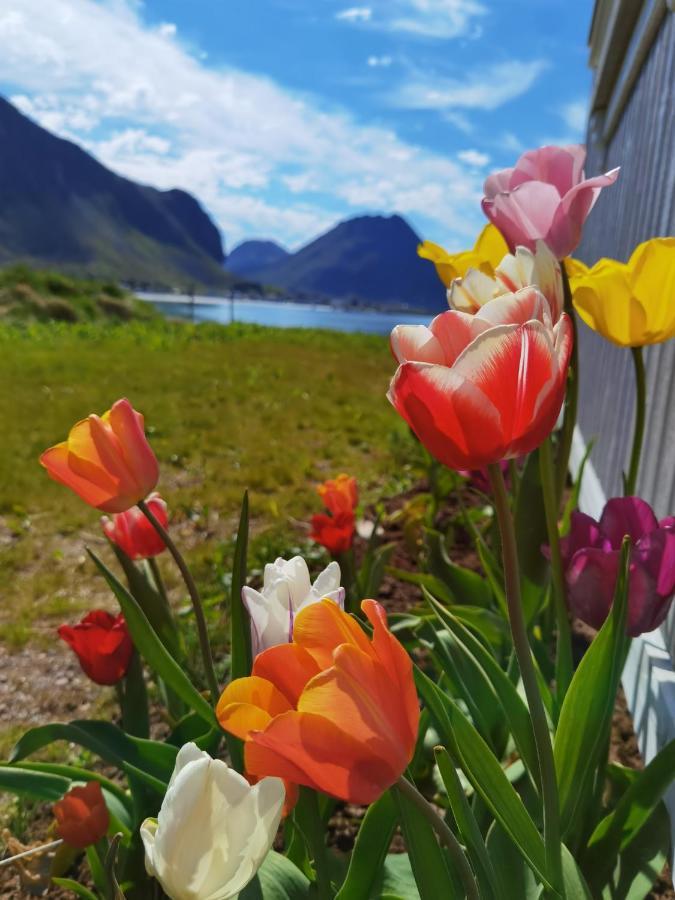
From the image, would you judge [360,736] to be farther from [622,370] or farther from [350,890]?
[622,370]

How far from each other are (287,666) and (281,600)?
14cm

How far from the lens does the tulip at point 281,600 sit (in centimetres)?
75

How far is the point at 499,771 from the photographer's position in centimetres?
81

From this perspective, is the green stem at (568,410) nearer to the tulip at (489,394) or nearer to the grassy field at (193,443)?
the tulip at (489,394)

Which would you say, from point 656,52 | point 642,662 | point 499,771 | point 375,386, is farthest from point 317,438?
point 499,771

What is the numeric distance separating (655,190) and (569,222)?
1511 mm

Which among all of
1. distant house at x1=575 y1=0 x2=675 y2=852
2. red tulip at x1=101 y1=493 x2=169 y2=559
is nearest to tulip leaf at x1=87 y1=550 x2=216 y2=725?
red tulip at x1=101 y1=493 x2=169 y2=559

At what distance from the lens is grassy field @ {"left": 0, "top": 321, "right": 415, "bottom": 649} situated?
126 inches

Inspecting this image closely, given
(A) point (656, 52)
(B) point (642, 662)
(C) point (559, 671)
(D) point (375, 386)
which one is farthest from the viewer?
(D) point (375, 386)

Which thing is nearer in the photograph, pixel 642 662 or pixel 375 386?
pixel 642 662

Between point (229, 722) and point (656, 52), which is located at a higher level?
point (656, 52)

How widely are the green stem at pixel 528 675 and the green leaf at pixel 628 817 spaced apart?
300 millimetres

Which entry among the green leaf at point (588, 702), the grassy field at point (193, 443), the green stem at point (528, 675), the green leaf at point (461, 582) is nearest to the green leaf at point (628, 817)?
the green leaf at point (588, 702)

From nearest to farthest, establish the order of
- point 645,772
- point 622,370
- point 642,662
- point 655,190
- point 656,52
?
point 645,772 → point 642,662 → point 655,190 → point 656,52 → point 622,370
